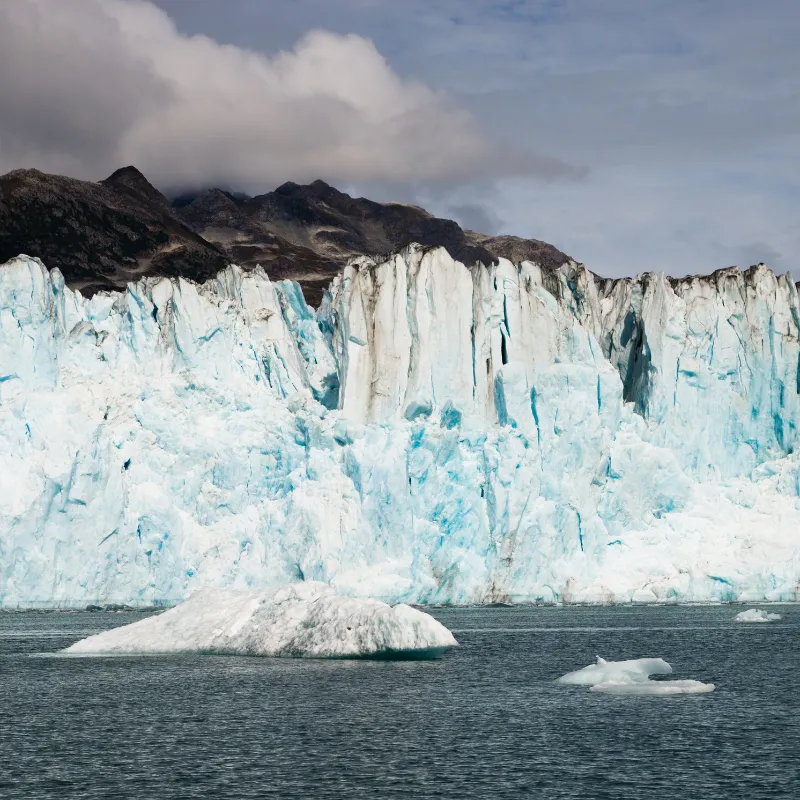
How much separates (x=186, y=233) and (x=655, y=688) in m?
147

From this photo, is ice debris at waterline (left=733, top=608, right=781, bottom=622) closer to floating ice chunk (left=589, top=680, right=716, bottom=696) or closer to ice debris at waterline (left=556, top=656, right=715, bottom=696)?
ice debris at waterline (left=556, top=656, right=715, bottom=696)

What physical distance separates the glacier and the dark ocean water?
16.5 metres

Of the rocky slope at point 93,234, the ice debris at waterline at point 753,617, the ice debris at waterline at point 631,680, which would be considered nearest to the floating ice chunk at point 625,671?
the ice debris at waterline at point 631,680

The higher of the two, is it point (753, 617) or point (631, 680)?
point (753, 617)

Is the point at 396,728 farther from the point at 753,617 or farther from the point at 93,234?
the point at 93,234

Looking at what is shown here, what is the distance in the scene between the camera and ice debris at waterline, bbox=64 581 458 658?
31391 millimetres

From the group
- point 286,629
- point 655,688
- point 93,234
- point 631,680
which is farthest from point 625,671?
point 93,234

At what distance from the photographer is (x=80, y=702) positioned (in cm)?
2512

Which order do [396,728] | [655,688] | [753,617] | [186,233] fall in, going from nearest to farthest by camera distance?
[396,728]
[655,688]
[753,617]
[186,233]

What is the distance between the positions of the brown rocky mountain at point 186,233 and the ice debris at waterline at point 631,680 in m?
95.8

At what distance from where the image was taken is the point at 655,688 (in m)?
25.4

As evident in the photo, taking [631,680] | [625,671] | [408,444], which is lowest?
[631,680]

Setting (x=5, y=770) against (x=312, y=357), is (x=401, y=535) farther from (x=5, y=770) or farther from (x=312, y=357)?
(x=5, y=770)

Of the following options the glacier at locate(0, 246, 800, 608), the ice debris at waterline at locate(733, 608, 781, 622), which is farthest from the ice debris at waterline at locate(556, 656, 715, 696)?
the glacier at locate(0, 246, 800, 608)
